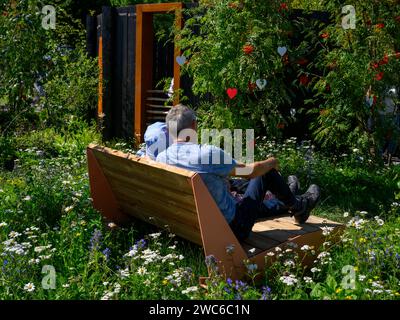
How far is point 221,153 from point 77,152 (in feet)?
14.8

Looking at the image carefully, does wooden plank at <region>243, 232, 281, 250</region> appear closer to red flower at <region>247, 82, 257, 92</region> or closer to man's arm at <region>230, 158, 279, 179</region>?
man's arm at <region>230, 158, 279, 179</region>

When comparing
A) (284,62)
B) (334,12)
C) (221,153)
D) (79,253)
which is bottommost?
(79,253)

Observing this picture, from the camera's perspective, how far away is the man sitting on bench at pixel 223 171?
4.02m

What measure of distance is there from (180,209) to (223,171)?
38cm

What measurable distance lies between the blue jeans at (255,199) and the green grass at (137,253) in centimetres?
31

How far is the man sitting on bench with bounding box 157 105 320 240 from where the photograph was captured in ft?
13.2

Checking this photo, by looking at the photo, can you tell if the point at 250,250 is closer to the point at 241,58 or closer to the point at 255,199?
the point at 255,199

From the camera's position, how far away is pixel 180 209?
418 cm

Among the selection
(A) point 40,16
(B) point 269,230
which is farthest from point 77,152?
(B) point 269,230

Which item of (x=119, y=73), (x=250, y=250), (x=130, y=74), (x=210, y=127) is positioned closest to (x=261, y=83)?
(x=210, y=127)

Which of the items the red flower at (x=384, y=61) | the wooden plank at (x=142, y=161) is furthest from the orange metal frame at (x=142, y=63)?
the wooden plank at (x=142, y=161)

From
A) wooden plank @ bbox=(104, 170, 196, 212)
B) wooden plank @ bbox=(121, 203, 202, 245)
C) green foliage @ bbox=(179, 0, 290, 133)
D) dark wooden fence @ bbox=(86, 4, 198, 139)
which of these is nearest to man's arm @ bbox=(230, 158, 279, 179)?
wooden plank @ bbox=(104, 170, 196, 212)
